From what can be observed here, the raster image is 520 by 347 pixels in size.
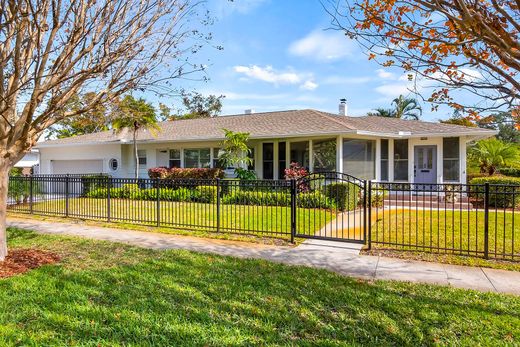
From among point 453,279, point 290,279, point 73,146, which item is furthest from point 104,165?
point 453,279

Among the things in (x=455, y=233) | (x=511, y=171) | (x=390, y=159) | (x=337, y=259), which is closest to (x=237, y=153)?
(x=390, y=159)

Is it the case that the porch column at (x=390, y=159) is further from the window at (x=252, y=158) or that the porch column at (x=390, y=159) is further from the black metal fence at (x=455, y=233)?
the window at (x=252, y=158)

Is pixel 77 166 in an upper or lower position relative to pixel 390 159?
lower

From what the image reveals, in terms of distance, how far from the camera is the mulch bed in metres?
5.58

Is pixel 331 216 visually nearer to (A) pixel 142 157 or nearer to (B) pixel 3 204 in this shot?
(B) pixel 3 204

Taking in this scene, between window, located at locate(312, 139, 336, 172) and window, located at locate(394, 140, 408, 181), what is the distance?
3.54m

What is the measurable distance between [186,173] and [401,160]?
1093cm

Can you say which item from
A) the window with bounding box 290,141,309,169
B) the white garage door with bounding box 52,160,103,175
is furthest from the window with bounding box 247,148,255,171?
the white garage door with bounding box 52,160,103,175

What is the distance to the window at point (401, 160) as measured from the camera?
16.4 metres

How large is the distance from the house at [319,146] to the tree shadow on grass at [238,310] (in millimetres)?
10054

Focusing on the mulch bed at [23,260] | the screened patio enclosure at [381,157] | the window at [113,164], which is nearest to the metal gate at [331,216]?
the screened patio enclosure at [381,157]

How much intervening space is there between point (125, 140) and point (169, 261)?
52.6 feet

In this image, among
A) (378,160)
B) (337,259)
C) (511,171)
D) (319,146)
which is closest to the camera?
(337,259)

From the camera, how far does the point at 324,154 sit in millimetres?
15609
